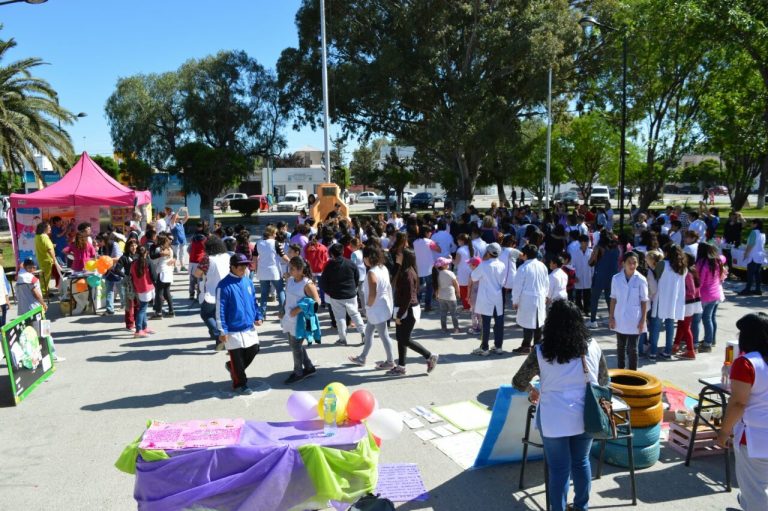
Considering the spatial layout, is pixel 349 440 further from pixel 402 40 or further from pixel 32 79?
pixel 402 40

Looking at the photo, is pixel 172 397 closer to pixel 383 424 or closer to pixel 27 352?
pixel 27 352

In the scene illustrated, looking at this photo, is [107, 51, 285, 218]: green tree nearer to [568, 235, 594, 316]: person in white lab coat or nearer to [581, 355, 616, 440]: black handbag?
[568, 235, 594, 316]: person in white lab coat

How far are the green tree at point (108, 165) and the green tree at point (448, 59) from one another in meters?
20.2

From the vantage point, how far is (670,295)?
7.96 meters

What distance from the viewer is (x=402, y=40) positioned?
85.0 ft

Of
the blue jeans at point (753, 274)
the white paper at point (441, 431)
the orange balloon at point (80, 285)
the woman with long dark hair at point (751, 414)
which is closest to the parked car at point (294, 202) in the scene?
the orange balloon at point (80, 285)

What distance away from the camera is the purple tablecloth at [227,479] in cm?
395

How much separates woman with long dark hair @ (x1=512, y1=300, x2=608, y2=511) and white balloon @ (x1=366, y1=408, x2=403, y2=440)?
4.09 feet

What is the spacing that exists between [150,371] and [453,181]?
118 ft

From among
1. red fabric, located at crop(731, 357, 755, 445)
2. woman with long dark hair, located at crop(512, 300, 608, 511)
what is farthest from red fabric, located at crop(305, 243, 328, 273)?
red fabric, located at crop(731, 357, 755, 445)

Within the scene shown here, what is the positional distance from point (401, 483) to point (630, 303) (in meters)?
3.84

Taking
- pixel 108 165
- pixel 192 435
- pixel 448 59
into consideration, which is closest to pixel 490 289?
pixel 192 435

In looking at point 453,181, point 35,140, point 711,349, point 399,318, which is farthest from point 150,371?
point 453,181

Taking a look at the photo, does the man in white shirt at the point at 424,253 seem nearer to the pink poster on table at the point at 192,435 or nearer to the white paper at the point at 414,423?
the white paper at the point at 414,423
